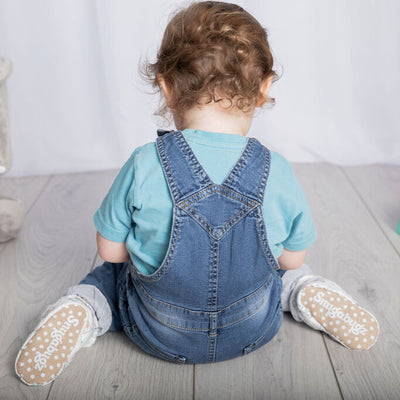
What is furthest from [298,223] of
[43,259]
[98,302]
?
[43,259]

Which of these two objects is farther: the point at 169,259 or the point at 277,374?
the point at 277,374

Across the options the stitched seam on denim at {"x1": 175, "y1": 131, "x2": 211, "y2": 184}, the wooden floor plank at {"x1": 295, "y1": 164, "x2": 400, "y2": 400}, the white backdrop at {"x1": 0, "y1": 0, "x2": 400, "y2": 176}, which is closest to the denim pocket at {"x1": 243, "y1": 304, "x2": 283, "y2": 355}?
the wooden floor plank at {"x1": 295, "y1": 164, "x2": 400, "y2": 400}

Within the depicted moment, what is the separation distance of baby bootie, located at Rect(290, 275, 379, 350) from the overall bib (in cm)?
8

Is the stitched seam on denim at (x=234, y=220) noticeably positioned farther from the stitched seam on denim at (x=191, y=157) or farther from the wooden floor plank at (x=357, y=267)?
the wooden floor plank at (x=357, y=267)

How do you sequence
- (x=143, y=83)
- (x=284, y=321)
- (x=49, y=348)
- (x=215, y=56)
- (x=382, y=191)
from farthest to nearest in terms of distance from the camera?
(x=143, y=83)
(x=382, y=191)
(x=284, y=321)
(x=49, y=348)
(x=215, y=56)

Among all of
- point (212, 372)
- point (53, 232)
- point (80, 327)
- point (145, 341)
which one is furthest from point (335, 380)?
point (53, 232)

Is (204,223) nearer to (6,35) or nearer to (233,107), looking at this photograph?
(233,107)

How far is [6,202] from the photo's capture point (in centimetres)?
135

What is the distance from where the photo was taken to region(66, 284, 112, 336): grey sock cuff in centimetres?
99

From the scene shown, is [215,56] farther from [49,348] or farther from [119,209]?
[49,348]

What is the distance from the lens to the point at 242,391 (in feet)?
2.91

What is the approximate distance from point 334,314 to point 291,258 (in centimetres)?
14

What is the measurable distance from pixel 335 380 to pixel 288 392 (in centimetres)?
9

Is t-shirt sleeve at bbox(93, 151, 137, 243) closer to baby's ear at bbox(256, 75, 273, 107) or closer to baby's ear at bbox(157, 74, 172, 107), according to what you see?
baby's ear at bbox(157, 74, 172, 107)
